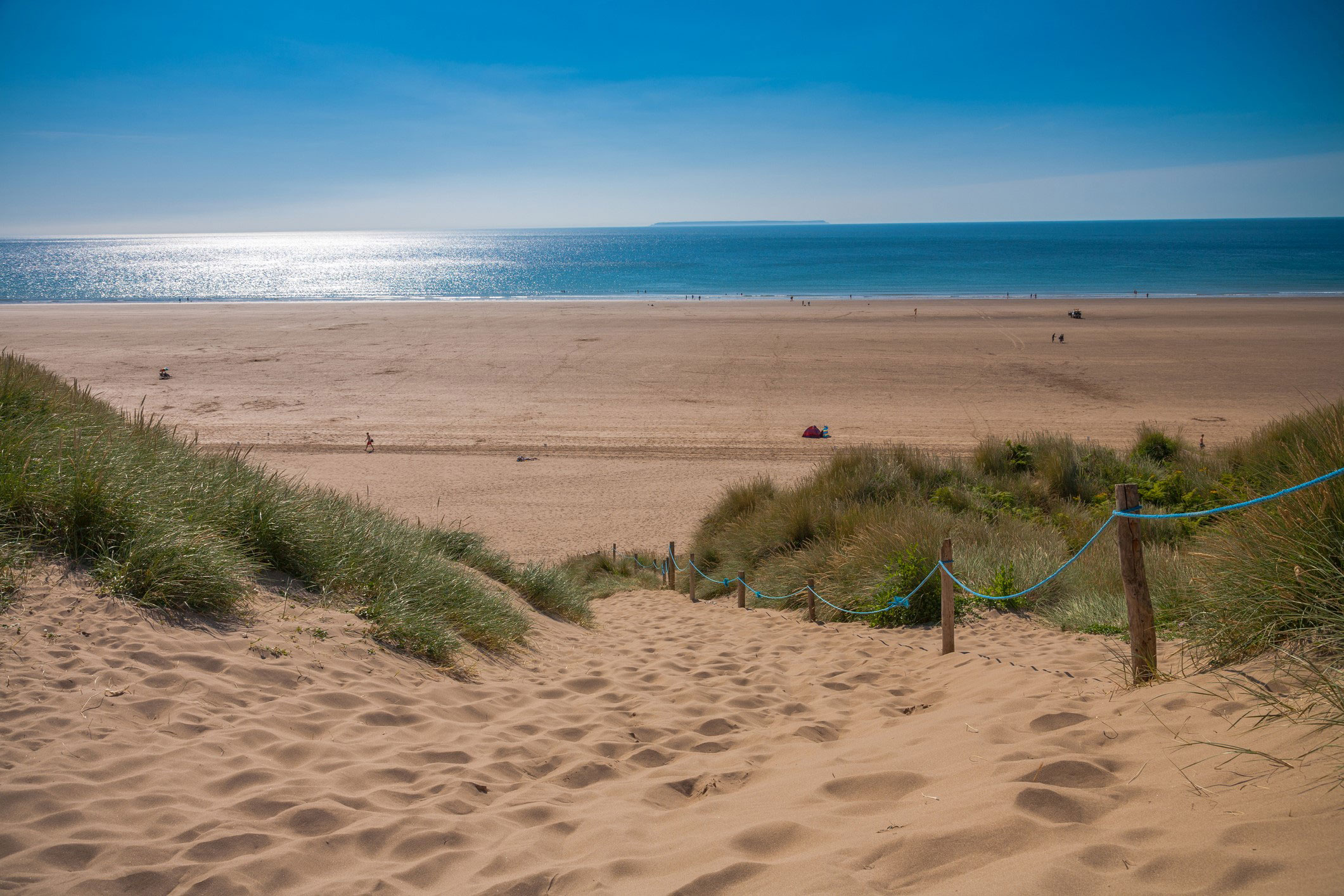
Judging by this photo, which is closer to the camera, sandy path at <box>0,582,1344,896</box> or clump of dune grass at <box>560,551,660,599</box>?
sandy path at <box>0,582,1344,896</box>

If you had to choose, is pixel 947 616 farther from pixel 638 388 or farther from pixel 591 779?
pixel 638 388

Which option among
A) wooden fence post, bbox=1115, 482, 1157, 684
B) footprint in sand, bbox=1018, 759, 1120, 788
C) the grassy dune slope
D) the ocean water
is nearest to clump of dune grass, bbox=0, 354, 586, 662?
the grassy dune slope

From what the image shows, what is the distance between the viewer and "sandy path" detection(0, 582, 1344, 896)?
265cm

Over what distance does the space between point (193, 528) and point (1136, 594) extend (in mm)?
6028

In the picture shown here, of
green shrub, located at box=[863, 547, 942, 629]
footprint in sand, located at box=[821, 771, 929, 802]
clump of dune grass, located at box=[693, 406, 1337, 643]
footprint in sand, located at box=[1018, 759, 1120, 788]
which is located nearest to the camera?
footprint in sand, located at box=[1018, 759, 1120, 788]

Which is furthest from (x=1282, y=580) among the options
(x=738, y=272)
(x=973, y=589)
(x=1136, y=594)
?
(x=738, y=272)

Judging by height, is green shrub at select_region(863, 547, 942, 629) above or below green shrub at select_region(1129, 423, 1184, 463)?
below

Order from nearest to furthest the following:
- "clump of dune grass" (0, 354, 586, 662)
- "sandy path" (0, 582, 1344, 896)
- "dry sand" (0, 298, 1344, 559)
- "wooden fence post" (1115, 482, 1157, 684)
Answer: "sandy path" (0, 582, 1344, 896) → "wooden fence post" (1115, 482, 1157, 684) → "clump of dune grass" (0, 354, 586, 662) → "dry sand" (0, 298, 1344, 559)

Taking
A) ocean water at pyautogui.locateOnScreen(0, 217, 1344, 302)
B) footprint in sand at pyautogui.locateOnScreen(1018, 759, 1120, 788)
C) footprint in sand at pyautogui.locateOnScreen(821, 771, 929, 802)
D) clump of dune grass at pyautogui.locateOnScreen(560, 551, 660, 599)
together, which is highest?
ocean water at pyautogui.locateOnScreen(0, 217, 1344, 302)

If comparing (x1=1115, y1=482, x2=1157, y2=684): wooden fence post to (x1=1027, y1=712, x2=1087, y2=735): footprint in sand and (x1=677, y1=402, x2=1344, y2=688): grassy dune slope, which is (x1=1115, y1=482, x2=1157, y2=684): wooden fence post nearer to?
(x1=677, y1=402, x2=1344, y2=688): grassy dune slope

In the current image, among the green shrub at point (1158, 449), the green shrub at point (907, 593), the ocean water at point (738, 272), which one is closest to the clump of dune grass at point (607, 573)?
the green shrub at point (907, 593)

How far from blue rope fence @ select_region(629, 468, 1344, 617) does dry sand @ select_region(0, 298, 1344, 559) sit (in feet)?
8.72

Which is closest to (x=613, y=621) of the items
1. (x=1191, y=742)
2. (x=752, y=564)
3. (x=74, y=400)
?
(x=752, y=564)

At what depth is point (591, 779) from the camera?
13.5 ft
